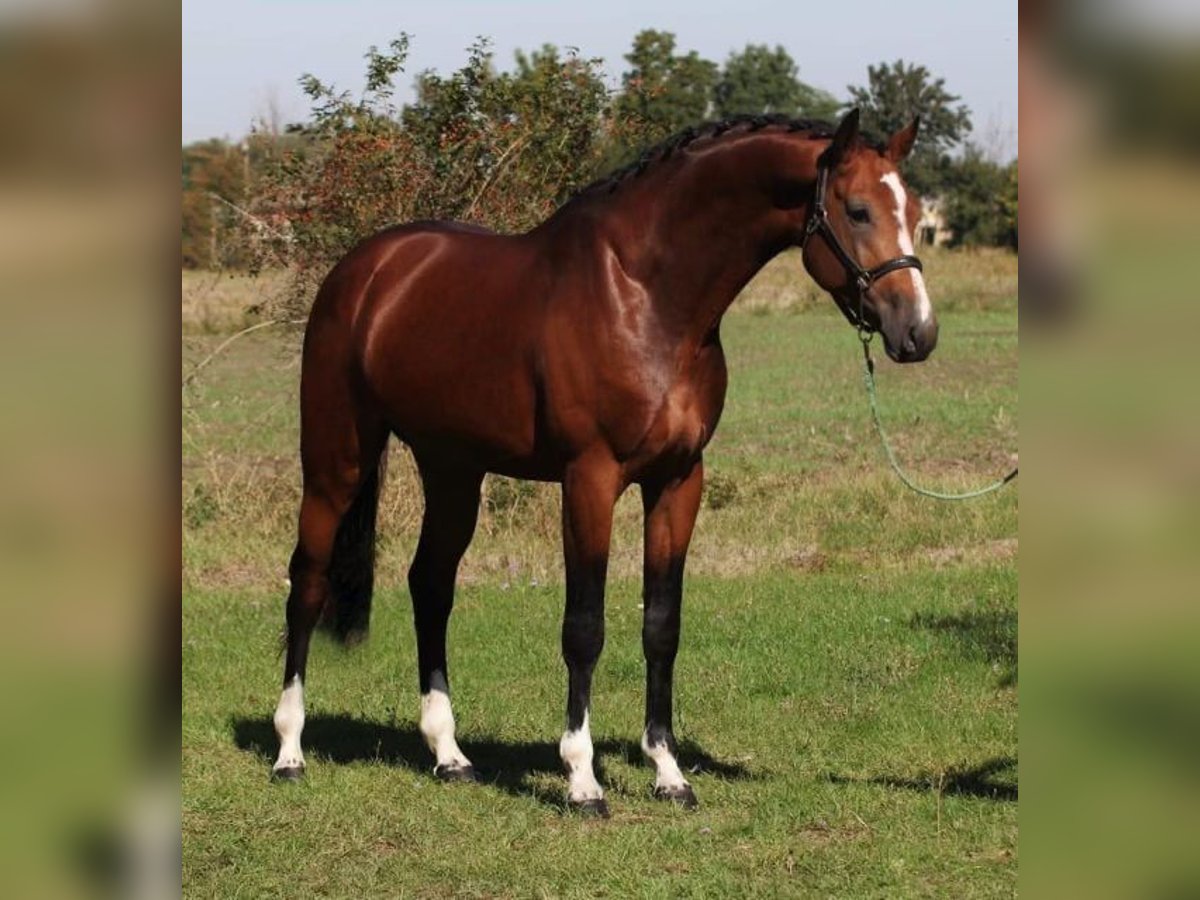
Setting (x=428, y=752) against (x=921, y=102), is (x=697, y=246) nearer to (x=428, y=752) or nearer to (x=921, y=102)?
(x=428, y=752)

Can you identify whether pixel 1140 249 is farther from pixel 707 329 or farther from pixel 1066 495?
pixel 707 329

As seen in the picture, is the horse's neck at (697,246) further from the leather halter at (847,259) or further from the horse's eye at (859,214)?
the horse's eye at (859,214)

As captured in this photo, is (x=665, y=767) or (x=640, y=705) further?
(x=640, y=705)

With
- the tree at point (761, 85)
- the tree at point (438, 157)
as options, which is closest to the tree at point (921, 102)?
the tree at point (761, 85)

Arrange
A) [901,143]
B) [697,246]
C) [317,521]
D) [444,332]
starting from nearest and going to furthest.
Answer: [901,143], [697,246], [444,332], [317,521]

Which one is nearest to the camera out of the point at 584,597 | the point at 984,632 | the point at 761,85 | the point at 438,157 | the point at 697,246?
the point at 697,246

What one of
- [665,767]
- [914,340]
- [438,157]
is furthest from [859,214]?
[438,157]

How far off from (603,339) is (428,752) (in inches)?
80.1

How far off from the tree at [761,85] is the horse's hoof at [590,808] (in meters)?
68.7

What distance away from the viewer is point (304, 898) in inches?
189

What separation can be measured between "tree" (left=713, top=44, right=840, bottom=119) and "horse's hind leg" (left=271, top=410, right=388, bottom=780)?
67618 mm

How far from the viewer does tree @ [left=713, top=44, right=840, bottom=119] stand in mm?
73875

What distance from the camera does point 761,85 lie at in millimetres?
74250

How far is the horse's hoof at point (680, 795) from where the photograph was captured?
566 cm
